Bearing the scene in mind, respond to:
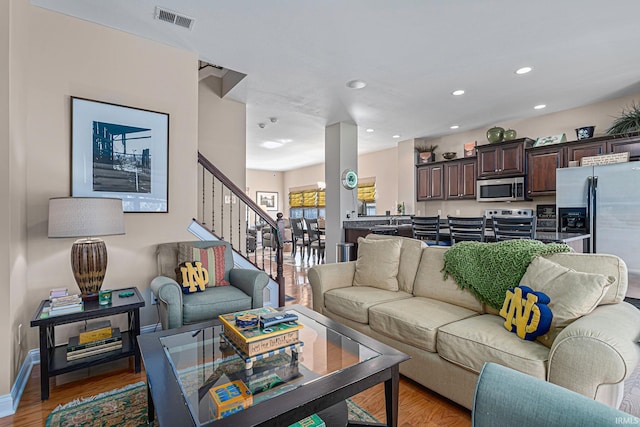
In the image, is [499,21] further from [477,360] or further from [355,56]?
[477,360]

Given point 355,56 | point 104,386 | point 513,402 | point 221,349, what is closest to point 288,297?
point 104,386

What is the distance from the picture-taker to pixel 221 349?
167 cm

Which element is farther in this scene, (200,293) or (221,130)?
(221,130)

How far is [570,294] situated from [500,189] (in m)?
4.35

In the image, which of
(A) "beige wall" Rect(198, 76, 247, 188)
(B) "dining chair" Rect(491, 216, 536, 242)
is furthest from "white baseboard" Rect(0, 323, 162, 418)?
(B) "dining chair" Rect(491, 216, 536, 242)

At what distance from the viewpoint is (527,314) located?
1.73 meters

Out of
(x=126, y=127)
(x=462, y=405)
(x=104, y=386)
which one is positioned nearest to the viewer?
(x=462, y=405)

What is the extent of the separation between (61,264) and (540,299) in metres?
3.44

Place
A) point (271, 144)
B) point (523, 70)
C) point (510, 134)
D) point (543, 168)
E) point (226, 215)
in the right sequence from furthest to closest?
point (271, 144) → point (510, 134) → point (543, 168) → point (226, 215) → point (523, 70)

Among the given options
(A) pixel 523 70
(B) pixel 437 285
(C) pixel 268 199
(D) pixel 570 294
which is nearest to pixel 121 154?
(B) pixel 437 285

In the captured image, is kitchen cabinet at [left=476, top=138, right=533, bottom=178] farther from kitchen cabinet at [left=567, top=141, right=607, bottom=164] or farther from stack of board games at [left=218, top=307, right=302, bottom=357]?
stack of board games at [left=218, top=307, right=302, bottom=357]

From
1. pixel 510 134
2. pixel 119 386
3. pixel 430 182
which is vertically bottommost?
pixel 119 386

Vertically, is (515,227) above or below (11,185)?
below

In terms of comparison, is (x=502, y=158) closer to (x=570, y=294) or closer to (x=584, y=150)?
(x=584, y=150)
